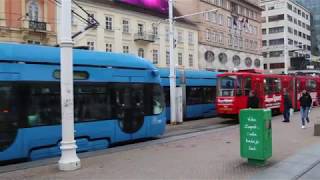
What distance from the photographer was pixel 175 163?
1096 centimetres

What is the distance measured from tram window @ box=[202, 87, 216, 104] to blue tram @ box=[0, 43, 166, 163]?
40.3ft

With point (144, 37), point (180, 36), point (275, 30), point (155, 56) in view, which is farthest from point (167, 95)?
point (275, 30)

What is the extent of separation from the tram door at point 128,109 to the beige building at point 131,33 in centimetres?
3404

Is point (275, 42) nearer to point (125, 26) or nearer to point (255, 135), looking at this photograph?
point (125, 26)

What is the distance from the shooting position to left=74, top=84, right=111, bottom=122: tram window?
13961 mm

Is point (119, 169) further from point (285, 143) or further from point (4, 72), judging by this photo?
point (285, 143)

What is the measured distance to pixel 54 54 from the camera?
1327 cm

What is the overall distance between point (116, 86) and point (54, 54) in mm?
2767

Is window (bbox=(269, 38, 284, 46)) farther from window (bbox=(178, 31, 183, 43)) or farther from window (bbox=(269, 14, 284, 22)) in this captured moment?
window (bbox=(178, 31, 183, 43))

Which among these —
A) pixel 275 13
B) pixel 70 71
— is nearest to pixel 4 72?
pixel 70 71

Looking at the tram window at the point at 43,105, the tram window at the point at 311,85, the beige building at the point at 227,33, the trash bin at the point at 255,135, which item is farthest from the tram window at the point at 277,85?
the beige building at the point at 227,33

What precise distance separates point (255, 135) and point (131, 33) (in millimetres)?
49003

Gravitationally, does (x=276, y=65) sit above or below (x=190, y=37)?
below

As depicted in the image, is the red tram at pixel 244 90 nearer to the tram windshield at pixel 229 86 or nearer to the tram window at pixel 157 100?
the tram windshield at pixel 229 86
